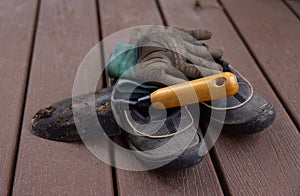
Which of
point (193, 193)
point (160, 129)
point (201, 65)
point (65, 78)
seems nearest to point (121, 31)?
point (65, 78)

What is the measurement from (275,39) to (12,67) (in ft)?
2.38

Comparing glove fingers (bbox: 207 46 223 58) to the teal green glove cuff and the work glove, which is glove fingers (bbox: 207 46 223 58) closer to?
the work glove

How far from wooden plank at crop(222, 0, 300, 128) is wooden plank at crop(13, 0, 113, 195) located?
17.5 inches

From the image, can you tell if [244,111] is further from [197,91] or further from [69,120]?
[69,120]

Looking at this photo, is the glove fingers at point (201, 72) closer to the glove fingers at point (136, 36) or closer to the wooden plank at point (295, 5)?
the glove fingers at point (136, 36)

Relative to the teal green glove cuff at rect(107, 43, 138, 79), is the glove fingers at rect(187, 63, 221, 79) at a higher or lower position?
higher

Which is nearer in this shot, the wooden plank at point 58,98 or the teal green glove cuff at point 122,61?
the wooden plank at point 58,98

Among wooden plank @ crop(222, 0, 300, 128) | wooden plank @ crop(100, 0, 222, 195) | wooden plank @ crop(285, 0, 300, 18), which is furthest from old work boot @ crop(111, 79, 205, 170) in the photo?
wooden plank @ crop(285, 0, 300, 18)

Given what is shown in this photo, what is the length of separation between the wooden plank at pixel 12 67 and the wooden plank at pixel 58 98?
0.02m

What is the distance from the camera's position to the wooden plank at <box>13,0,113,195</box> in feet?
2.32

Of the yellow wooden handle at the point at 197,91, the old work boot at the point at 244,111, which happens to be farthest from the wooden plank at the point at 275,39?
the yellow wooden handle at the point at 197,91

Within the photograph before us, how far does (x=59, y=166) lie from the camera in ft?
2.43

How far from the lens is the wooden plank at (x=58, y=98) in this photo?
71 cm

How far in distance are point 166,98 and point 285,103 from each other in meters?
0.32
